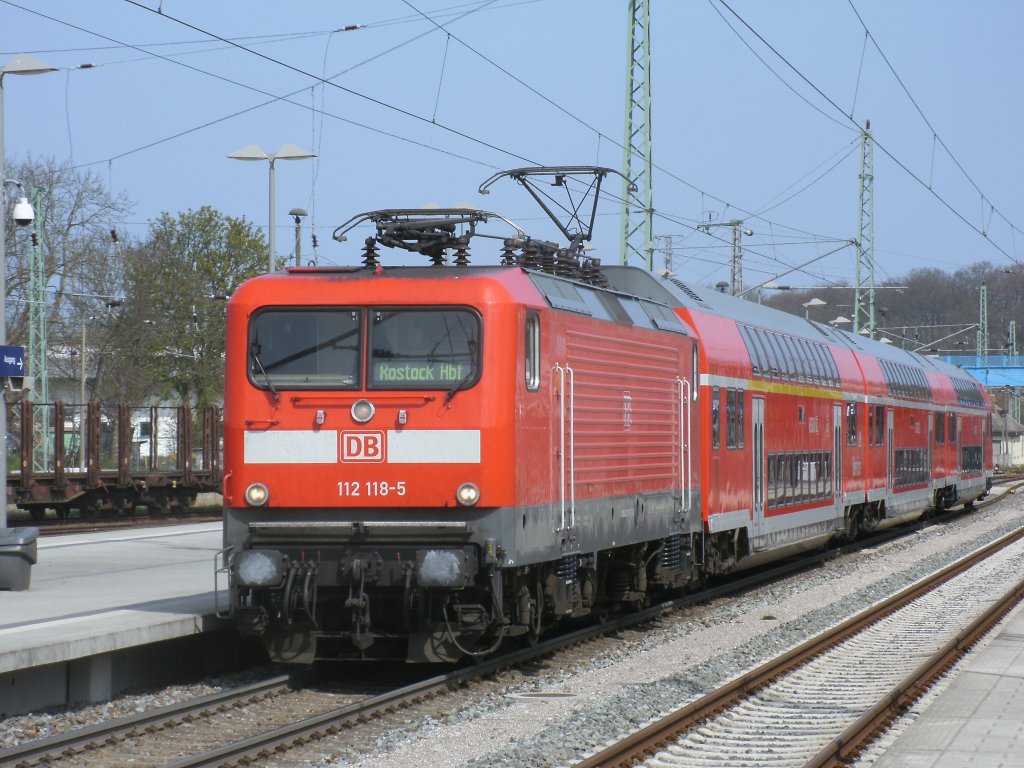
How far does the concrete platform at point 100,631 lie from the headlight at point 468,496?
2.43m

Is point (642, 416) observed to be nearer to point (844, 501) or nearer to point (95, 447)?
point (844, 501)

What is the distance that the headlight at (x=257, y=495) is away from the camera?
10797mm

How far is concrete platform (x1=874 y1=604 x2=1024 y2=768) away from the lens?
8.06 meters

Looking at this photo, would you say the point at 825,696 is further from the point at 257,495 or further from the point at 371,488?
the point at 257,495

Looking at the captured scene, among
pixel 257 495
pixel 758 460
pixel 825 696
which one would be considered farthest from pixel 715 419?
pixel 257 495

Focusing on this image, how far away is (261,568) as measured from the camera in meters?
10.6

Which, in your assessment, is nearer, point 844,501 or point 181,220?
point 844,501

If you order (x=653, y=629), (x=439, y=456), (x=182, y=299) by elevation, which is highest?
(x=182, y=299)

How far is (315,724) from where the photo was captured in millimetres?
9344

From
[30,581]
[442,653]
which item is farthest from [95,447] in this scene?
[442,653]

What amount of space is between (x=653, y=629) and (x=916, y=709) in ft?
16.4

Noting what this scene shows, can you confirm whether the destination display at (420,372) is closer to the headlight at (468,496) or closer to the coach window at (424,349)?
the coach window at (424,349)

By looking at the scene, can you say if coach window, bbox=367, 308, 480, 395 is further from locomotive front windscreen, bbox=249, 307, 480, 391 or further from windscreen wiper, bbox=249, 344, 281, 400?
windscreen wiper, bbox=249, 344, 281, 400

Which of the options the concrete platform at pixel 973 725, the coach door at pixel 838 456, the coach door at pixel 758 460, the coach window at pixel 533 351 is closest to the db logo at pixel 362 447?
the coach window at pixel 533 351
